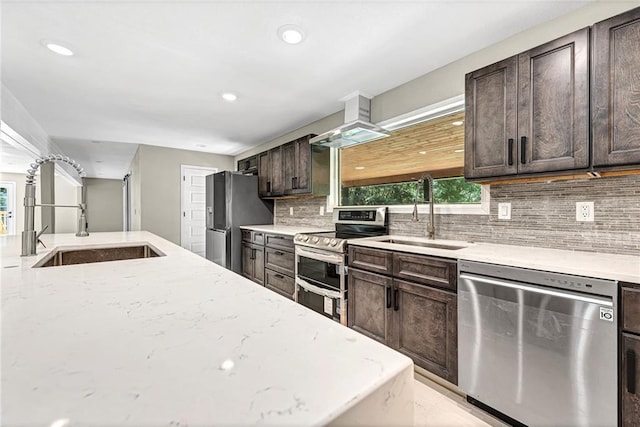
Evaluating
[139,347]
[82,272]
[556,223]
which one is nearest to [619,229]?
[556,223]

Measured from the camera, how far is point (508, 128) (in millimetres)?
1841

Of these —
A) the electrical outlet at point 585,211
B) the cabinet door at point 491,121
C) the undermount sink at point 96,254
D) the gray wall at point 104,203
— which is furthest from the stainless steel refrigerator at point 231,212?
the gray wall at point 104,203

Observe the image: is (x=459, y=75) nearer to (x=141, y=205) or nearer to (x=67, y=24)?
(x=67, y=24)

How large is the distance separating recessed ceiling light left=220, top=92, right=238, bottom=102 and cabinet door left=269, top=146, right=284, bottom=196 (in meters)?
1.17

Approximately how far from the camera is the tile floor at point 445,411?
1637 mm

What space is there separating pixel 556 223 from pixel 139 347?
233 centimetres

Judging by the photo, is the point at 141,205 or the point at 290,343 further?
the point at 141,205

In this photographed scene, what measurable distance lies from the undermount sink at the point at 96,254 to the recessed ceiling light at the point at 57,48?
5.14ft

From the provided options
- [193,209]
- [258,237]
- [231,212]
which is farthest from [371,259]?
[193,209]

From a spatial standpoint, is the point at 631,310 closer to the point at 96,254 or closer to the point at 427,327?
the point at 427,327

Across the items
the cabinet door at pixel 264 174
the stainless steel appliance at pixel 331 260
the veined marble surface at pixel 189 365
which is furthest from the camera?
the cabinet door at pixel 264 174

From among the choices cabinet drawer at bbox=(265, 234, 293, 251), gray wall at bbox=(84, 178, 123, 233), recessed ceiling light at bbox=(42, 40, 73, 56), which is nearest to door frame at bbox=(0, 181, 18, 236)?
gray wall at bbox=(84, 178, 123, 233)

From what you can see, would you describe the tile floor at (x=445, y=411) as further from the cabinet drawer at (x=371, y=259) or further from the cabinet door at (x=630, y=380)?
the cabinet drawer at (x=371, y=259)

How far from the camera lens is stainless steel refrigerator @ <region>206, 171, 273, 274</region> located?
4.38m
